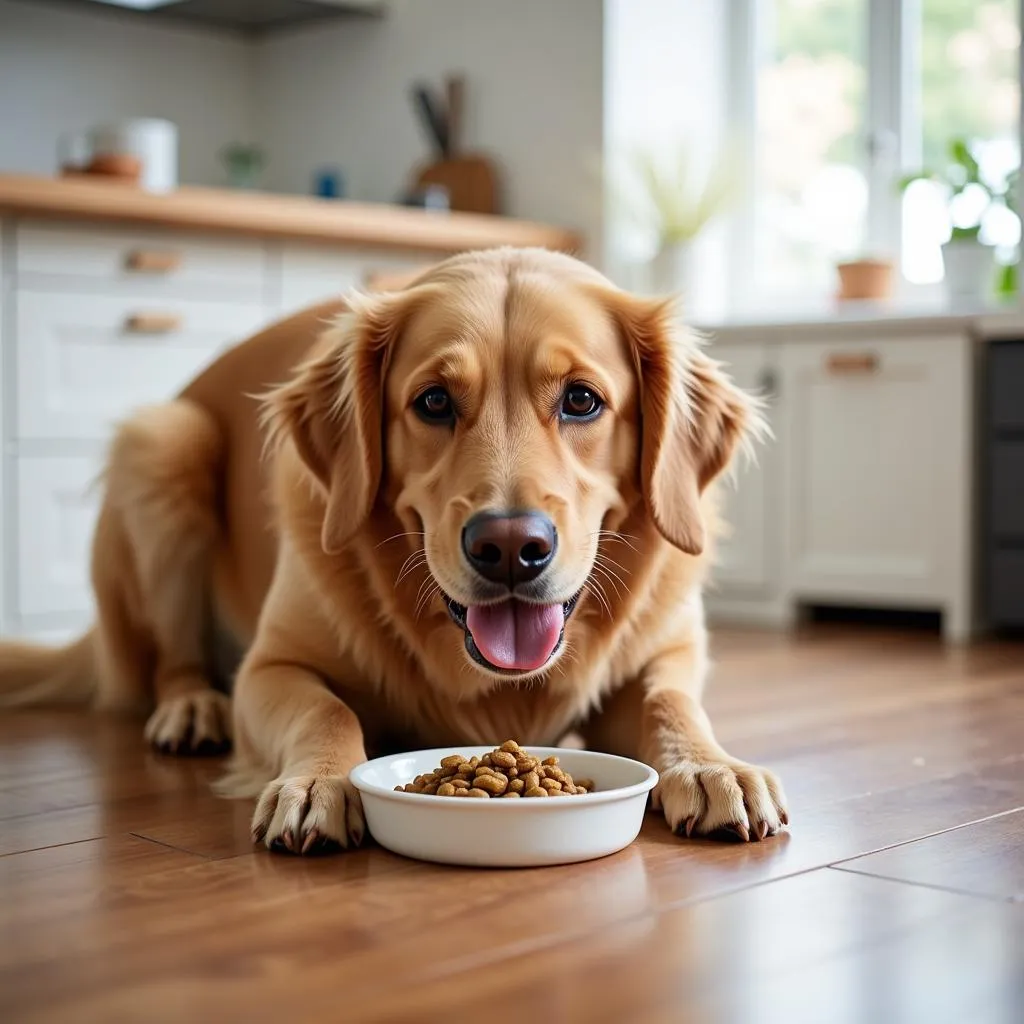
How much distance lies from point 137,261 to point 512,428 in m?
2.42

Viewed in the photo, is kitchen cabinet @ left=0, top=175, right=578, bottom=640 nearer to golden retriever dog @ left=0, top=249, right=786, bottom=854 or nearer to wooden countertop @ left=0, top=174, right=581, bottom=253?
wooden countertop @ left=0, top=174, right=581, bottom=253

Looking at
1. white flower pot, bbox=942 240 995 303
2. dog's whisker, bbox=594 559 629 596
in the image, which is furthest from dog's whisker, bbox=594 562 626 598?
white flower pot, bbox=942 240 995 303

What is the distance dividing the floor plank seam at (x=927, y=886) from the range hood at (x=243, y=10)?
14.0ft

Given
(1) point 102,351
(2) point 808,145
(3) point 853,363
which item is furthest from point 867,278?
(1) point 102,351

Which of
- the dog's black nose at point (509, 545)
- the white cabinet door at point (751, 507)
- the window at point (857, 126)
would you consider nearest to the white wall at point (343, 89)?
the window at point (857, 126)

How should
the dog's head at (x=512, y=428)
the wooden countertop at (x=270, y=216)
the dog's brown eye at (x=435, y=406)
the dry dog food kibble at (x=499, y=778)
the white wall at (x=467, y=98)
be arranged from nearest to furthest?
the dry dog food kibble at (x=499, y=778)
the dog's head at (x=512, y=428)
the dog's brown eye at (x=435, y=406)
the wooden countertop at (x=270, y=216)
the white wall at (x=467, y=98)

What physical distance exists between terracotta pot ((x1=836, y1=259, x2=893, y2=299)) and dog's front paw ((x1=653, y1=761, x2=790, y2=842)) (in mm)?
2977

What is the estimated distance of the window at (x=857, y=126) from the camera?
449 cm

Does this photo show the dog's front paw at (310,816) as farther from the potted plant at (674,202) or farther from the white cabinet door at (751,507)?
the potted plant at (674,202)

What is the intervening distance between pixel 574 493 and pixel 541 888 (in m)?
0.49

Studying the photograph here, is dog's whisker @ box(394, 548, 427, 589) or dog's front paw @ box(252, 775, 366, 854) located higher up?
dog's whisker @ box(394, 548, 427, 589)

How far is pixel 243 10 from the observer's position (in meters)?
5.37

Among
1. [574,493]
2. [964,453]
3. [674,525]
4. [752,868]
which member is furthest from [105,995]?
[964,453]

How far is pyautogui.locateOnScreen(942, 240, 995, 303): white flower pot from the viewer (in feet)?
13.6
